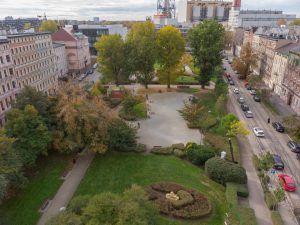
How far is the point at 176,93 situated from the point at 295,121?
111 feet

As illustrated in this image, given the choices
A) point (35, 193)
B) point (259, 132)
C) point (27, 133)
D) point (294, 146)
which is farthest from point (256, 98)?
point (35, 193)

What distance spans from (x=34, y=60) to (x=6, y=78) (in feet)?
48.4

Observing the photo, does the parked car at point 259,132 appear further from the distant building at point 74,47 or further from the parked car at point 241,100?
the distant building at point 74,47

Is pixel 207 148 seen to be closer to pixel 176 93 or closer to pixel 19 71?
pixel 176 93

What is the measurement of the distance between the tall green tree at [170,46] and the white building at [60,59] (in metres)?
35.2

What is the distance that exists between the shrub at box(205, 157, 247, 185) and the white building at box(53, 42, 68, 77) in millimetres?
65403

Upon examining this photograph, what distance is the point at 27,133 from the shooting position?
1339 inches

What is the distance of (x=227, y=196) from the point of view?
29375mm

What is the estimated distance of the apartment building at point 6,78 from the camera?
49.3m

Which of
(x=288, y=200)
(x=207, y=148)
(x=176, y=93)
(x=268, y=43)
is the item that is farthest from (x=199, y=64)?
(x=288, y=200)

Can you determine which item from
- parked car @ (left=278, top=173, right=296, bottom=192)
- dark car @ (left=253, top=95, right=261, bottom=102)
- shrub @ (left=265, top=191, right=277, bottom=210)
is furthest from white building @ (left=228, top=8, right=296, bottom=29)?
shrub @ (left=265, top=191, right=277, bottom=210)

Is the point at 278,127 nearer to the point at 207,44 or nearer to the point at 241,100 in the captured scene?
the point at 241,100

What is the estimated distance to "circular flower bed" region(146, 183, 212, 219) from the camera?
27.4 m

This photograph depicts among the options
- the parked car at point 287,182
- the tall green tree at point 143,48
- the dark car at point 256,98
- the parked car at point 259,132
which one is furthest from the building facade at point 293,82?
the tall green tree at point 143,48
